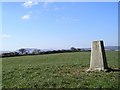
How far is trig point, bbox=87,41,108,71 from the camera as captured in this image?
20469 millimetres

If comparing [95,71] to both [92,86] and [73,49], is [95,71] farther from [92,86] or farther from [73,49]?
[73,49]

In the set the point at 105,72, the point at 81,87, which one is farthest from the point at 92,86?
the point at 105,72

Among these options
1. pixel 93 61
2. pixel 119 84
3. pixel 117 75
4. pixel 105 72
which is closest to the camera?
pixel 119 84

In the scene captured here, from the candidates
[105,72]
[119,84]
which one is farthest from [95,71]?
[119,84]

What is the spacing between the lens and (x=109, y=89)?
44.4ft

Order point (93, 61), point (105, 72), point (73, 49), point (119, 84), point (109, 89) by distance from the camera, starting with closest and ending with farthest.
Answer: point (109, 89), point (119, 84), point (105, 72), point (93, 61), point (73, 49)

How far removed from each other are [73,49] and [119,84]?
192 feet

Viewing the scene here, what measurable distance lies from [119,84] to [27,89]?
4.56 metres

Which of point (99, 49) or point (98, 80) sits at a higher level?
point (99, 49)

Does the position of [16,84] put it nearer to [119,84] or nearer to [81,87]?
[81,87]

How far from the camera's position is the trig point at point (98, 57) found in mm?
20469

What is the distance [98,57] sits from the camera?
20.7 meters

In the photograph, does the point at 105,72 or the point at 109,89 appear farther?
the point at 105,72

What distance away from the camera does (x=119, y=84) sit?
14.6 meters
